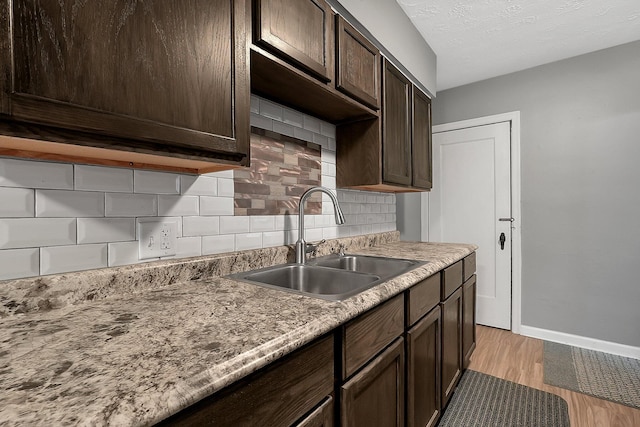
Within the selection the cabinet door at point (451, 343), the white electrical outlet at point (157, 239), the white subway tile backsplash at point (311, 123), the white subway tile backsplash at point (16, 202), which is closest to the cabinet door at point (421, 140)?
the white subway tile backsplash at point (311, 123)

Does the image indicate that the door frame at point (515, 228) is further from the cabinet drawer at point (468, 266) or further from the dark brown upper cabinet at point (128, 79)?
the dark brown upper cabinet at point (128, 79)

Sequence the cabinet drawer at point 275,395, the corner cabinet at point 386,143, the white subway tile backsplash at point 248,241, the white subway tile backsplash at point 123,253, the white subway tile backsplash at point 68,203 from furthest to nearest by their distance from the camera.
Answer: the corner cabinet at point 386,143 → the white subway tile backsplash at point 248,241 → the white subway tile backsplash at point 123,253 → the white subway tile backsplash at point 68,203 → the cabinet drawer at point 275,395

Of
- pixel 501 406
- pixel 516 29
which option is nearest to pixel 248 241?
pixel 501 406

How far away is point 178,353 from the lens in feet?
1.87

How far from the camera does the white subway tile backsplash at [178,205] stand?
110 cm

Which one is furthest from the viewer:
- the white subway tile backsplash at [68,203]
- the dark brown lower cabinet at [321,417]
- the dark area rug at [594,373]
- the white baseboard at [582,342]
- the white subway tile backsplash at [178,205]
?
the white baseboard at [582,342]

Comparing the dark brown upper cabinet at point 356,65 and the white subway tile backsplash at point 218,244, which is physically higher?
the dark brown upper cabinet at point 356,65

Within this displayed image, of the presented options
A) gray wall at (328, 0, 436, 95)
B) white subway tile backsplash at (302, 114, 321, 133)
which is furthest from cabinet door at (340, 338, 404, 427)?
gray wall at (328, 0, 436, 95)

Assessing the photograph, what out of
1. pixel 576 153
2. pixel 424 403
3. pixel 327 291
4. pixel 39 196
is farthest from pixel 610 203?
pixel 39 196

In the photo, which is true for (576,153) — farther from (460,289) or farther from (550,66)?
(460,289)

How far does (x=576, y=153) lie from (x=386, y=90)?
1.97 m

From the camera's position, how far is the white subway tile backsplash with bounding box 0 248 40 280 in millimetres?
783

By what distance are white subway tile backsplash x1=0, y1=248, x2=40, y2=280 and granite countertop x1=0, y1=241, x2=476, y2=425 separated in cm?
5

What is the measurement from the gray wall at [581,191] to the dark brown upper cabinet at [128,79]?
2874 mm
